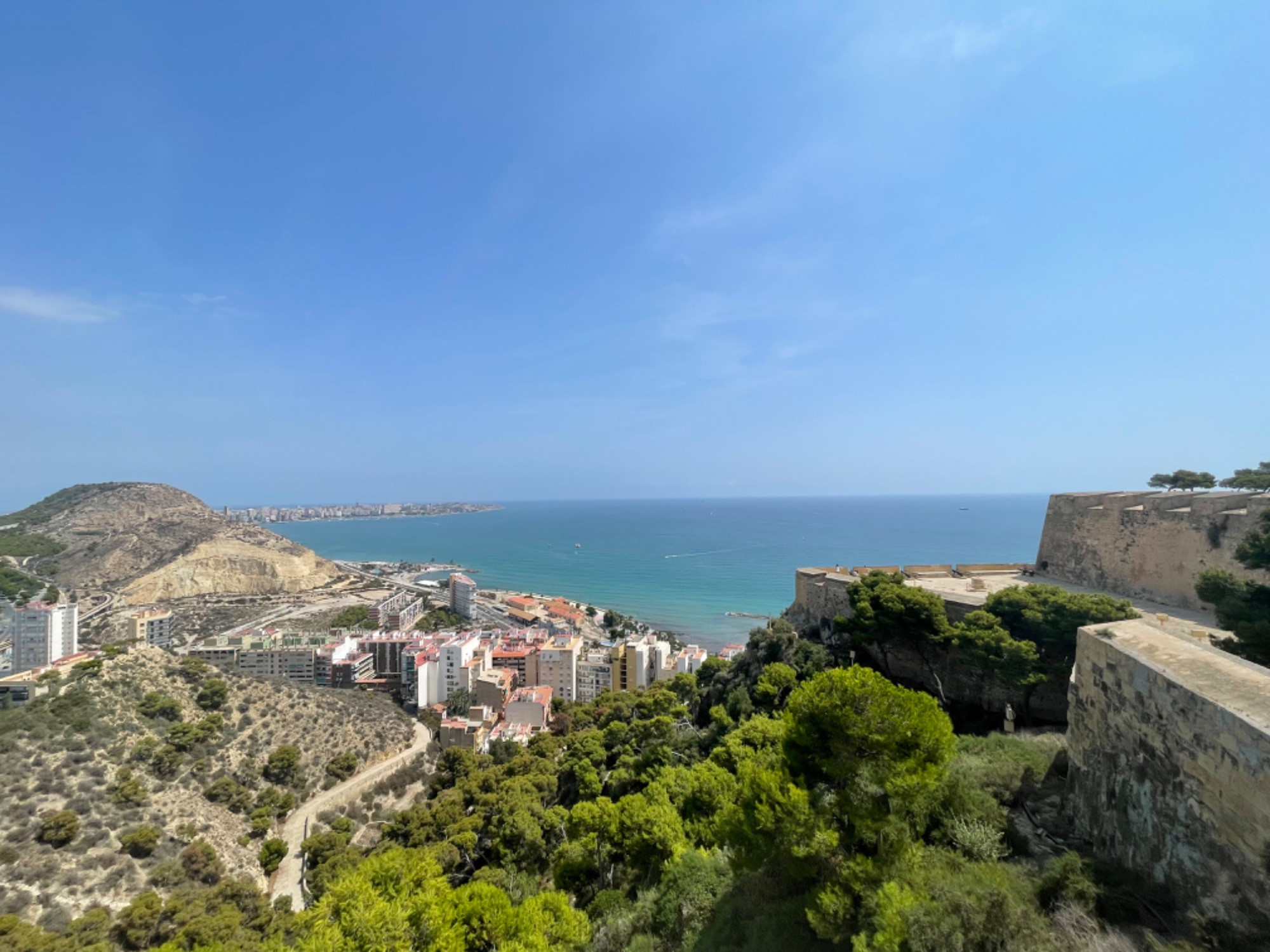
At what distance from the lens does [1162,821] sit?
15.4ft

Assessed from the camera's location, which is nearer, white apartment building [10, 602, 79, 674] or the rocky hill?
white apartment building [10, 602, 79, 674]

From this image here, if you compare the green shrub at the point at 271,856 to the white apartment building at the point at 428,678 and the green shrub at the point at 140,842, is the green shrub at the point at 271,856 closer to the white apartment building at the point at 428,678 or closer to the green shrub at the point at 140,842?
the green shrub at the point at 140,842

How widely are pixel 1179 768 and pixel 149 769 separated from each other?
22835 mm

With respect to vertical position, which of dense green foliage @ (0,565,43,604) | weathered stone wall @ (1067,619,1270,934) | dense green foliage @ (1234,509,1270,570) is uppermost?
dense green foliage @ (1234,509,1270,570)

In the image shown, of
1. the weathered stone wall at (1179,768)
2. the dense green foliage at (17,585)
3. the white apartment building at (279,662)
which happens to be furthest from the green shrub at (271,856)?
the dense green foliage at (17,585)

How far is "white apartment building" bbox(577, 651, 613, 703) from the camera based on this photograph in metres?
30.9

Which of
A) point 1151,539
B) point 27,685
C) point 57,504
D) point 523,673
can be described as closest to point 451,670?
point 523,673

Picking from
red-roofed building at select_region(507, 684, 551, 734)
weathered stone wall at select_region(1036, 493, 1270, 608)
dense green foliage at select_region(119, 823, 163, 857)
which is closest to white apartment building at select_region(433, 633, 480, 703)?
red-roofed building at select_region(507, 684, 551, 734)

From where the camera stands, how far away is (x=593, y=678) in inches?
1232

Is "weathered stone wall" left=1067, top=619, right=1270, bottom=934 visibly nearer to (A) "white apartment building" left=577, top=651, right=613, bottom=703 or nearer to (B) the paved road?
(B) the paved road

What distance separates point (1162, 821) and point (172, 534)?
71.9m

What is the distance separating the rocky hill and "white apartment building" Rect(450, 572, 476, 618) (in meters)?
18.0

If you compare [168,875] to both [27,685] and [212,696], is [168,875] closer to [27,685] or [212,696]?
[212,696]

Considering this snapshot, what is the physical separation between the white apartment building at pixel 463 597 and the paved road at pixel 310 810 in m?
25.0
